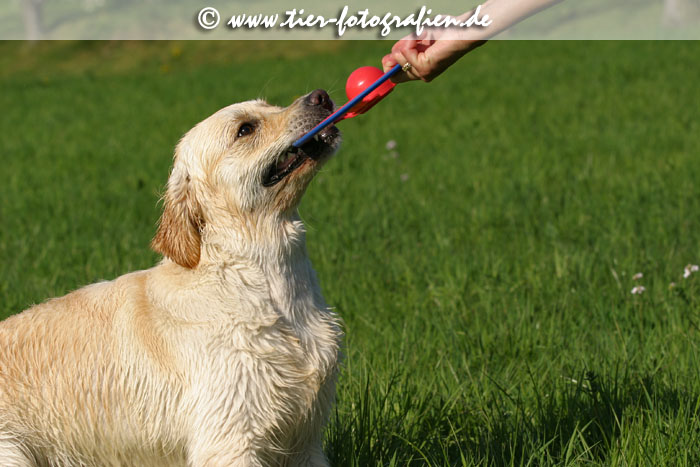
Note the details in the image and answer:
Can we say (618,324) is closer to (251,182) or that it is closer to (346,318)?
(346,318)

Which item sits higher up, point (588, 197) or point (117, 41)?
point (117, 41)

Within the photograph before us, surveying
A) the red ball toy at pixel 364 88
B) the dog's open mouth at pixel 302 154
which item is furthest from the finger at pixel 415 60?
the dog's open mouth at pixel 302 154

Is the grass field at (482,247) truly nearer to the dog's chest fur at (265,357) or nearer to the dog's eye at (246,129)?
the dog's chest fur at (265,357)

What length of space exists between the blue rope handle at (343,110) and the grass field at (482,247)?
34.4 inches

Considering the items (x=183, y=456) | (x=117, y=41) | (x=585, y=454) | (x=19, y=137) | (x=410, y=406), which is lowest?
(x=585, y=454)

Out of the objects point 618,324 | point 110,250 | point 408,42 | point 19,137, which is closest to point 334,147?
point 408,42

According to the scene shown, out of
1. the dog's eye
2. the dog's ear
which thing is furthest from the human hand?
the dog's ear

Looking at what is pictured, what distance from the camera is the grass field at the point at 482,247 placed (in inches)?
145

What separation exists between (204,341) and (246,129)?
0.96 m

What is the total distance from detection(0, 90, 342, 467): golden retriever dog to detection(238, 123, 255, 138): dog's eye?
1cm

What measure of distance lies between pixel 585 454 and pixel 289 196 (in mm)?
1652

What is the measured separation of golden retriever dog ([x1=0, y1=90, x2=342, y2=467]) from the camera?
3.11 m

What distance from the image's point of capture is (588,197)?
24.5ft

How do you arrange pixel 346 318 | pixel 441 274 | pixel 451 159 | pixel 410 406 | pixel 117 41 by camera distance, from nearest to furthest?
pixel 410 406
pixel 346 318
pixel 441 274
pixel 451 159
pixel 117 41
